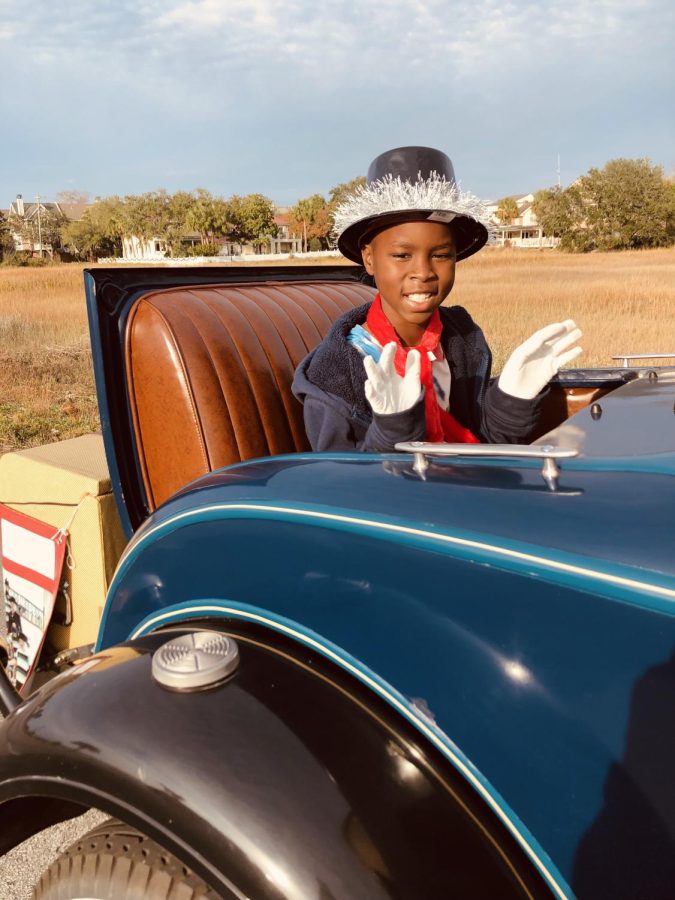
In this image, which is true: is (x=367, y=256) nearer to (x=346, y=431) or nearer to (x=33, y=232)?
(x=346, y=431)

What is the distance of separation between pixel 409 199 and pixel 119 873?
1.53 meters

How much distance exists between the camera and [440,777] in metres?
1.03

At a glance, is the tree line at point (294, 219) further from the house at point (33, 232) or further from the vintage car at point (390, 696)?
the vintage car at point (390, 696)

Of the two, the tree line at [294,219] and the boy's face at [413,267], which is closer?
the boy's face at [413,267]

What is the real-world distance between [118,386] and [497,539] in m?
1.36

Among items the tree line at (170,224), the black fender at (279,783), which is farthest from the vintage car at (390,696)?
the tree line at (170,224)

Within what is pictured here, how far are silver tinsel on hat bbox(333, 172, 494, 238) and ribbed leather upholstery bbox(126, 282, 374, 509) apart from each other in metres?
0.47

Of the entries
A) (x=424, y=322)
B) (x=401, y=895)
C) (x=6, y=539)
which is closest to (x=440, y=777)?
(x=401, y=895)

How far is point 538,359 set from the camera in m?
1.71

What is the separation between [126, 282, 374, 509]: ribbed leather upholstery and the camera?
203 centimetres

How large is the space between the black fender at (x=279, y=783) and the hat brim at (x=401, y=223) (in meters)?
1.18

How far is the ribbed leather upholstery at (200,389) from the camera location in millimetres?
2033

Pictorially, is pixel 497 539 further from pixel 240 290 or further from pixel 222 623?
pixel 240 290

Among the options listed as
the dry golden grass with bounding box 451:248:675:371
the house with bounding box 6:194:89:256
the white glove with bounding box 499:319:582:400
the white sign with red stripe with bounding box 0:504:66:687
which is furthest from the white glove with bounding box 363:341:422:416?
the house with bounding box 6:194:89:256
